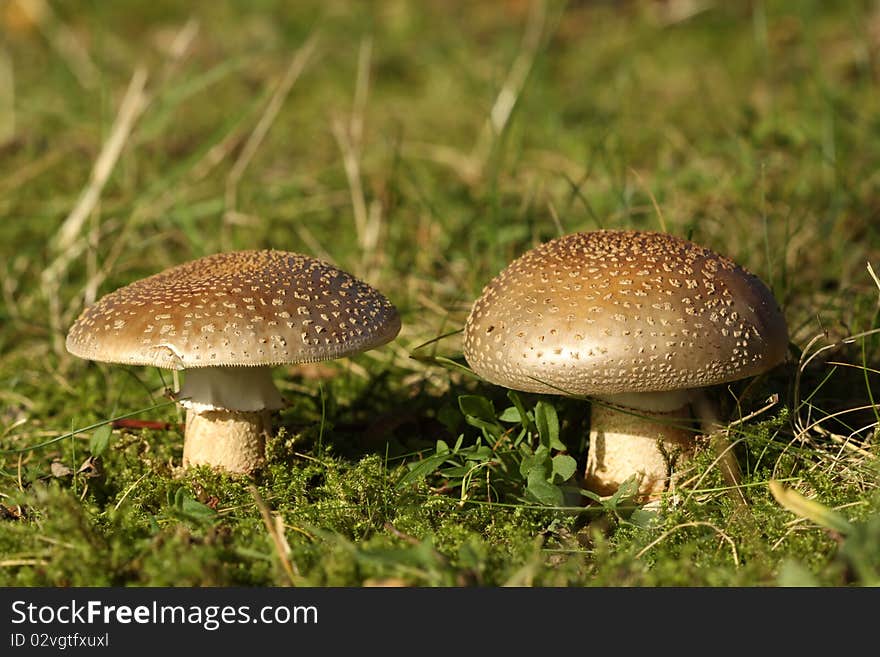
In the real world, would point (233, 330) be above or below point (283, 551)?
above

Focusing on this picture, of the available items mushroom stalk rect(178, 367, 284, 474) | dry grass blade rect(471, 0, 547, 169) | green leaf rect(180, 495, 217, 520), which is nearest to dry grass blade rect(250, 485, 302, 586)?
green leaf rect(180, 495, 217, 520)

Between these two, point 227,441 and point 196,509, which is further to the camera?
point 227,441

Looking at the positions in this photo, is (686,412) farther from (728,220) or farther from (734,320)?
(728,220)

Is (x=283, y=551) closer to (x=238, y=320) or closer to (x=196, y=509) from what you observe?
(x=196, y=509)

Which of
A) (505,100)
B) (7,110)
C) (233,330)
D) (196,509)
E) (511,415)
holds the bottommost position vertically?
(196,509)

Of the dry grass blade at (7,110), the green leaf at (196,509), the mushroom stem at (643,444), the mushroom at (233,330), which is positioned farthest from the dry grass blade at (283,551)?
the dry grass blade at (7,110)

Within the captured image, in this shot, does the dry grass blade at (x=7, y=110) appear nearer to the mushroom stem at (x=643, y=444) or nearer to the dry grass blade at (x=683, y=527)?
the mushroom stem at (x=643, y=444)

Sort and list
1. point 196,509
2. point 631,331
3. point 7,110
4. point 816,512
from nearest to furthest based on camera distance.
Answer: point 816,512
point 631,331
point 196,509
point 7,110

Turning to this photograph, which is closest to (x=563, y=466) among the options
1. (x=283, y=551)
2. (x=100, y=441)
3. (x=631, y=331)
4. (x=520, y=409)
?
(x=520, y=409)
